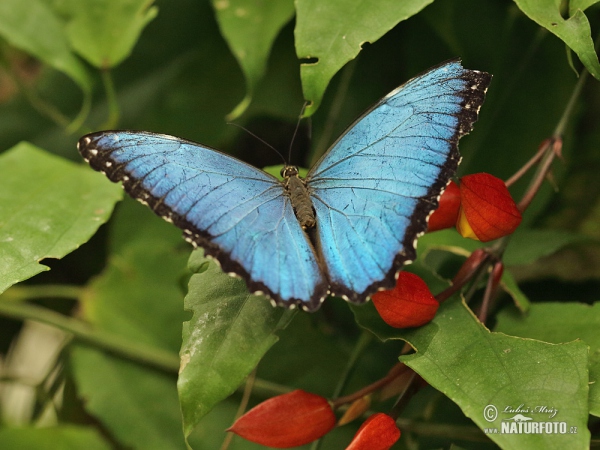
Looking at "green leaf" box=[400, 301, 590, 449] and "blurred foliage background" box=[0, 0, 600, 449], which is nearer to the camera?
"green leaf" box=[400, 301, 590, 449]

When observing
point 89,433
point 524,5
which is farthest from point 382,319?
point 89,433

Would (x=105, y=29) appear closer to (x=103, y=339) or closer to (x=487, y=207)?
(x=103, y=339)

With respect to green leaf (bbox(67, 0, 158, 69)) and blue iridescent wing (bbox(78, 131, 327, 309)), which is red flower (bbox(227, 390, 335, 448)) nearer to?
blue iridescent wing (bbox(78, 131, 327, 309))

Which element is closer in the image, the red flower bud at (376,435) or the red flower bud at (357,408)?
the red flower bud at (376,435)

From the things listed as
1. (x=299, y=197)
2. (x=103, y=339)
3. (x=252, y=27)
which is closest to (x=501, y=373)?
(x=299, y=197)

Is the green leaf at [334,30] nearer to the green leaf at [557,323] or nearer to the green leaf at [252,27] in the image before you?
the green leaf at [252,27]

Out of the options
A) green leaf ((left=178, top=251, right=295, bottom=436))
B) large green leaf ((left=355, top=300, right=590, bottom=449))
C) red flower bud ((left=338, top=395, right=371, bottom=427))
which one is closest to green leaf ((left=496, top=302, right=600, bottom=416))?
large green leaf ((left=355, top=300, right=590, bottom=449))

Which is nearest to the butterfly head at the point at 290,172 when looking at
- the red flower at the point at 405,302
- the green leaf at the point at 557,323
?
the red flower at the point at 405,302

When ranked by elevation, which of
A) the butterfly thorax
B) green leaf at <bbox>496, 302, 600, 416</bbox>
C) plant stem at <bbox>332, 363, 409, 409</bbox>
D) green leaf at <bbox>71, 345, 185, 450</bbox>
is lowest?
green leaf at <bbox>71, 345, 185, 450</bbox>
